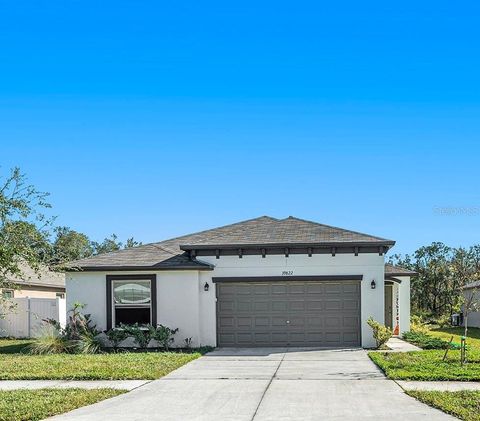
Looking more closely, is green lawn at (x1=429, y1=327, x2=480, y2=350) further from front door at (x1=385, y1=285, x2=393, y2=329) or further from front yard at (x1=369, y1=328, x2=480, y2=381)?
front yard at (x1=369, y1=328, x2=480, y2=381)

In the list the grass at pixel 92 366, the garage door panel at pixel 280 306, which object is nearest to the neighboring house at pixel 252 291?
the garage door panel at pixel 280 306

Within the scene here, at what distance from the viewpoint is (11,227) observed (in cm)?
1362

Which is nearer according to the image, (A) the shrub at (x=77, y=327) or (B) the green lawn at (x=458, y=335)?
(A) the shrub at (x=77, y=327)

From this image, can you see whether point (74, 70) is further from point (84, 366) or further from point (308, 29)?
point (84, 366)

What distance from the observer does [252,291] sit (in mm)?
21406

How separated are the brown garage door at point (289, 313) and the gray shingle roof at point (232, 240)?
134cm

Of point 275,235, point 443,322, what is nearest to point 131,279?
point 275,235

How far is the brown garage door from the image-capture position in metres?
21.1

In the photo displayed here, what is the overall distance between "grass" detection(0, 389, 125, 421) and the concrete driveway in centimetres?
30

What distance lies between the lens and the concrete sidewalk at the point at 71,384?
1317 centimetres

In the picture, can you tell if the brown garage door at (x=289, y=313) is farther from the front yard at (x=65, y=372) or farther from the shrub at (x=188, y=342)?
the front yard at (x=65, y=372)

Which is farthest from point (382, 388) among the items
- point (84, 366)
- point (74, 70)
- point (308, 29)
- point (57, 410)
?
point (74, 70)

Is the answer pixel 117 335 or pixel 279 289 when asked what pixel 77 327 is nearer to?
pixel 117 335

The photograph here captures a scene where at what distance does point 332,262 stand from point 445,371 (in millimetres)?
7218
